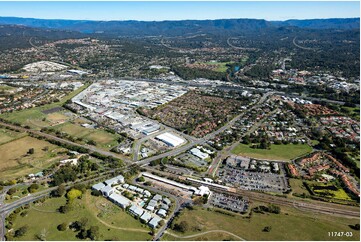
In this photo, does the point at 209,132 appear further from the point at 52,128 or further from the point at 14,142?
the point at 14,142

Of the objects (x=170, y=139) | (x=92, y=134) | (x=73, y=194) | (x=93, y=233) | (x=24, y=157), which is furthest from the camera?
(x=92, y=134)

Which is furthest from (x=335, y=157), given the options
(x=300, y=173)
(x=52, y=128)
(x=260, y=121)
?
(x=52, y=128)

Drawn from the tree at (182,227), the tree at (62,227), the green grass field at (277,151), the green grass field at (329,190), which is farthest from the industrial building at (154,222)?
the green grass field at (277,151)

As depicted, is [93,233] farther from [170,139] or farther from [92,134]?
[92,134]

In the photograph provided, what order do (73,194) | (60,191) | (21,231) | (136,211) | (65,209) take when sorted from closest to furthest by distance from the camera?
(21,231) → (136,211) → (65,209) → (73,194) → (60,191)

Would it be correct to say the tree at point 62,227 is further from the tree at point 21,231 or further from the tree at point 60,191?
the tree at point 60,191

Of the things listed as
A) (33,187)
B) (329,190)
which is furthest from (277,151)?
(33,187)

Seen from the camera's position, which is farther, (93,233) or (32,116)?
(32,116)
